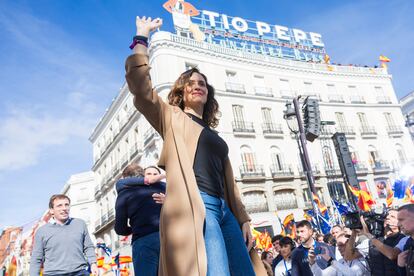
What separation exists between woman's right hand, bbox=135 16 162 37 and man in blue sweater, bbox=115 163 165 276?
1.50 meters

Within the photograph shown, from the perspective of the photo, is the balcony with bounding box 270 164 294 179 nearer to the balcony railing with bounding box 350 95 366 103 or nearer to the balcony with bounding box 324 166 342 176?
the balcony with bounding box 324 166 342 176

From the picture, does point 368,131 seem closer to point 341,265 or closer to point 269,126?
point 269,126

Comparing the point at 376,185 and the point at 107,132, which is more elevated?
the point at 107,132

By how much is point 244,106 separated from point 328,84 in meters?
10.3

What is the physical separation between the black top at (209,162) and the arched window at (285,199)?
2488cm

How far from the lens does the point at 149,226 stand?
310 centimetres

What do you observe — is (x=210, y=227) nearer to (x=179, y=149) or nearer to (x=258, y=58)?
(x=179, y=149)

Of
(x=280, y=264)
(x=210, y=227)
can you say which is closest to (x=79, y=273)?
(x=210, y=227)

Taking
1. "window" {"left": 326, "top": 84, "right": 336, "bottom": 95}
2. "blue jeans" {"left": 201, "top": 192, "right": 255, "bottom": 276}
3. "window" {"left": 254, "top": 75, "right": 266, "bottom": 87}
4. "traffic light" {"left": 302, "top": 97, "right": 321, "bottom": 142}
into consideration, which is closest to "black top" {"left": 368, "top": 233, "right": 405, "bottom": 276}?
"blue jeans" {"left": 201, "top": 192, "right": 255, "bottom": 276}

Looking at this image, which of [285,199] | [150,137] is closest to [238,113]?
[150,137]

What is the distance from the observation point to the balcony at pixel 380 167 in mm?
30969

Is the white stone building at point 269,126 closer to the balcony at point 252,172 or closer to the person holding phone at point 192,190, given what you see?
the balcony at point 252,172

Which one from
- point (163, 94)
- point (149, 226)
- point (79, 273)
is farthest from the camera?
point (163, 94)

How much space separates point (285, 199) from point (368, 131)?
12.1 metres
